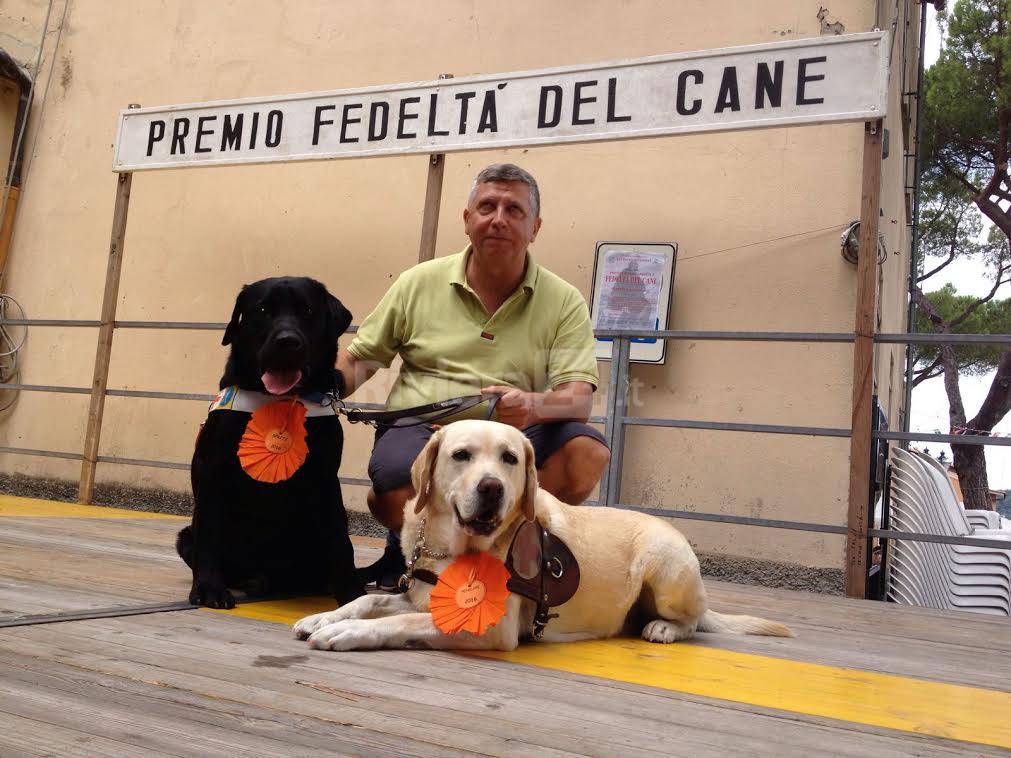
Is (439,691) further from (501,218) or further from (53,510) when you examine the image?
(53,510)

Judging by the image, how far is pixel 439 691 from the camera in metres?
1.48

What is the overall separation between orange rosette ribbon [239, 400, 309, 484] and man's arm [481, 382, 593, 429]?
556 millimetres

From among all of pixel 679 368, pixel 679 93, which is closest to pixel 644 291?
pixel 679 368

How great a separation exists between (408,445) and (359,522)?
2.79 metres

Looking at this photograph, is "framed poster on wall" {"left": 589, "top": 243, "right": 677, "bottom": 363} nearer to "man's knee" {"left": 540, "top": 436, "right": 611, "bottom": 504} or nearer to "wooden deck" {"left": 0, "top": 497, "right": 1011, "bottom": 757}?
"man's knee" {"left": 540, "top": 436, "right": 611, "bottom": 504}

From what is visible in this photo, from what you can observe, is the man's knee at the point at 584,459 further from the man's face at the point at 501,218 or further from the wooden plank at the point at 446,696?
the wooden plank at the point at 446,696

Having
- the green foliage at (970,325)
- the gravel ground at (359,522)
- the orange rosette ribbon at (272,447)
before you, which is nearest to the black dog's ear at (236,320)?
the orange rosette ribbon at (272,447)

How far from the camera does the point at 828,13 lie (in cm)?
444

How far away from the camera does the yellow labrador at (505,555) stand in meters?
1.85

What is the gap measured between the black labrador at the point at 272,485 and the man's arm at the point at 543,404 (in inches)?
18.9

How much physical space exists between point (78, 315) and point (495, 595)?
5619 mm

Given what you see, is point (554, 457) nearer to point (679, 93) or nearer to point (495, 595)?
point (495, 595)

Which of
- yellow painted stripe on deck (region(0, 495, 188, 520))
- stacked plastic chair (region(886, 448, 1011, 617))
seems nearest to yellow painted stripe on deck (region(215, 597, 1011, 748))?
yellow painted stripe on deck (region(0, 495, 188, 520))

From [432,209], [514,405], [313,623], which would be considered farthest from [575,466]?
[432,209]
